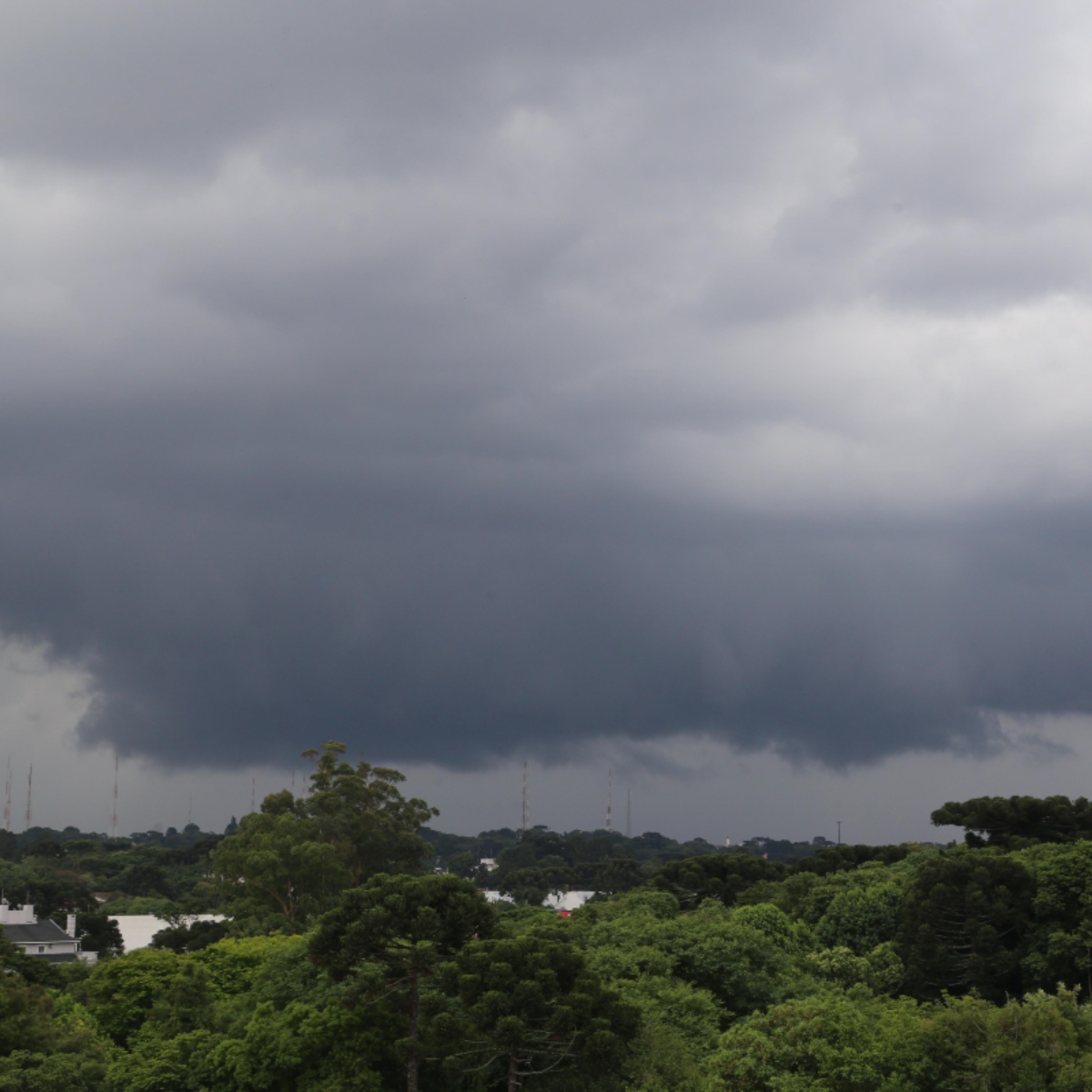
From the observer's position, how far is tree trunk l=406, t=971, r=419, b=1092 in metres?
46.6

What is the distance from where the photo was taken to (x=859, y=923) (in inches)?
2950

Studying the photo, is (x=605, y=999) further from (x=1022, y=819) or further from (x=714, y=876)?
(x=714, y=876)

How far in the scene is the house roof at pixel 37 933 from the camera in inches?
4631

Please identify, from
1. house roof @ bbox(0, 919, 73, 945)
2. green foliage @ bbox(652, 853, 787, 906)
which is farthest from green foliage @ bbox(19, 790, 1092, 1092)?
house roof @ bbox(0, 919, 73, 945)

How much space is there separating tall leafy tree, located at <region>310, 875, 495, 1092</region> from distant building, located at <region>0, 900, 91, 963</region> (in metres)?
77.8

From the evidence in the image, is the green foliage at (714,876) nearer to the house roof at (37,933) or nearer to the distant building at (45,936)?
the distant building at (45,936)

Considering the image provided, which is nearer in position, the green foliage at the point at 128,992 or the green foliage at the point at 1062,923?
the green foliage at the point at 1062,923

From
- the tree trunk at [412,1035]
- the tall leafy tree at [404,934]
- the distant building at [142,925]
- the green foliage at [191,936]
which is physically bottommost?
the distant building at [142,925]

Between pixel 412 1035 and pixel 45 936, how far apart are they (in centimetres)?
8752

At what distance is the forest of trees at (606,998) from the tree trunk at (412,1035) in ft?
0.52

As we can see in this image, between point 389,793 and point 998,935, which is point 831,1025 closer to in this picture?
point 998,935

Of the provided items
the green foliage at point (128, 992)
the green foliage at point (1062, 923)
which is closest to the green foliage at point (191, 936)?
the green foliage at point (128, 992)

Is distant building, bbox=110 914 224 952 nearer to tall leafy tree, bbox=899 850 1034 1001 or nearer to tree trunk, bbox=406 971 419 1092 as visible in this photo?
tall leafy tree, bbox=899 850 1034 1001

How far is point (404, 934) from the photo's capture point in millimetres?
47219
